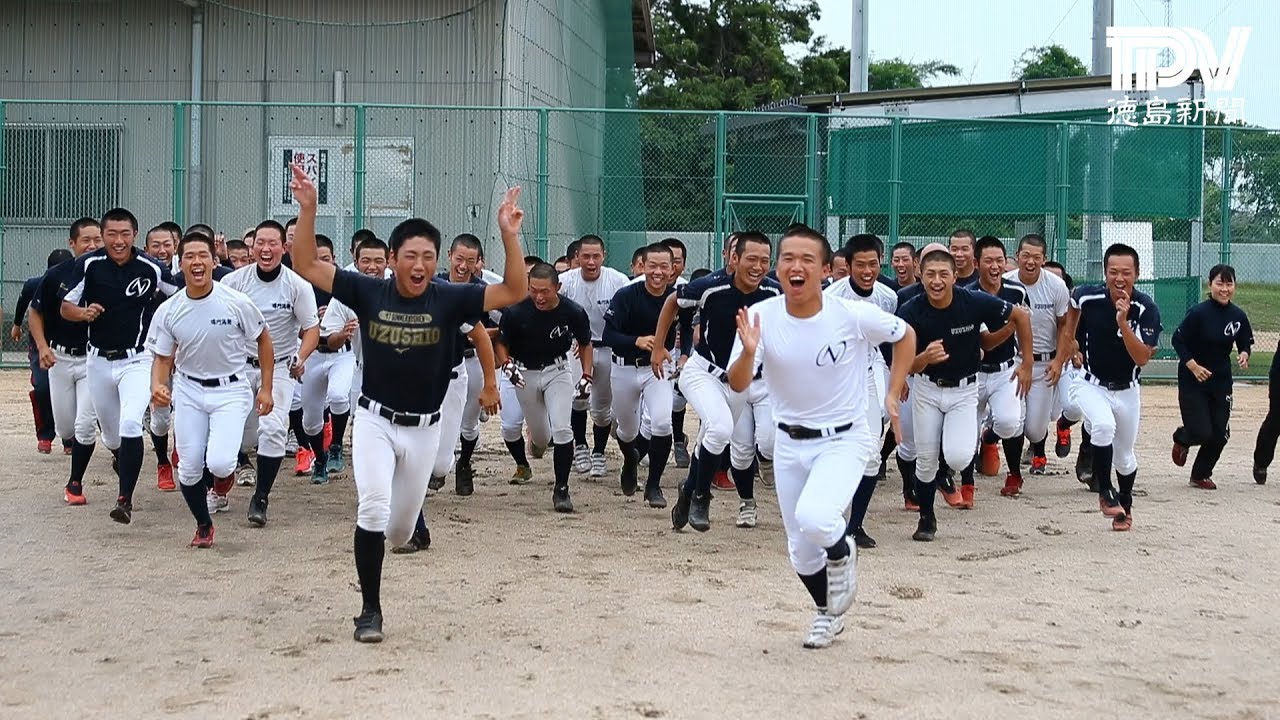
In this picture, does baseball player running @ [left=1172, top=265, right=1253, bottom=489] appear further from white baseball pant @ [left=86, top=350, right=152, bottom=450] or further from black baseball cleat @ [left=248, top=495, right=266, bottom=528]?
white baseball pant @ [left=86, top=350, right=152, bottom=450]

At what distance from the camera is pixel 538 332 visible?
464 inches

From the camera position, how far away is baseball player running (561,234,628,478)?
1260 cm

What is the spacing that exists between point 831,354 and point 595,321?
230 inches

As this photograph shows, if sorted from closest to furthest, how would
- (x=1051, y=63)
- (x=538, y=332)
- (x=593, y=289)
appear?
(x=538, y=332) < (x=593, y=289) < (x=1051, y=63)

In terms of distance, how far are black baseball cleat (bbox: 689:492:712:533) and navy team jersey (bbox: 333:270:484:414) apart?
3.15 metres

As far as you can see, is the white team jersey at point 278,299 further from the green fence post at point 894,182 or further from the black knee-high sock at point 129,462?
the green fence post at point 894,182

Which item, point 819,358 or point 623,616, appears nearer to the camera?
point 819,358

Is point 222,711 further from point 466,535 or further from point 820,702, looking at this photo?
point 466,535

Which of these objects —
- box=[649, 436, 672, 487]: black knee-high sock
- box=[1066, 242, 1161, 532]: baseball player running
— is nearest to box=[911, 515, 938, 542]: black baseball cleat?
box=[1066, 242, 1161, 532]: baseball player running

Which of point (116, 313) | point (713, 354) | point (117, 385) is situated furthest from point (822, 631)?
point (116, 313)

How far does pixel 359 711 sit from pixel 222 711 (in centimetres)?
53

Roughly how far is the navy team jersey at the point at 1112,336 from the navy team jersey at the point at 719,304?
2310 mm

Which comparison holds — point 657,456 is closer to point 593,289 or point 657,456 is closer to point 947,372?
point 593,289

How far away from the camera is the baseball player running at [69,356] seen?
35.9ft
